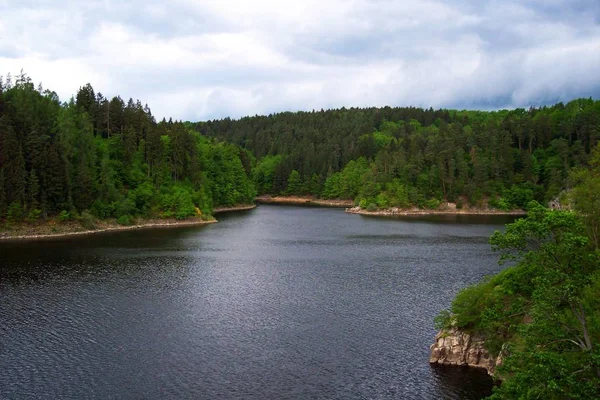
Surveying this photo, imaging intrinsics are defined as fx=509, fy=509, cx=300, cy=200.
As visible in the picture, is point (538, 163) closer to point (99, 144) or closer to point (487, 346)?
point (99, 144)

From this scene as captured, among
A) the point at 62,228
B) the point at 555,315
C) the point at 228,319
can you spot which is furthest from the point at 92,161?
the point at 555,315

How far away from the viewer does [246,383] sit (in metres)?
33.2

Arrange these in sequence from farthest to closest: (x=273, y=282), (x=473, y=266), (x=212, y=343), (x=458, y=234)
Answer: (x=458, y=234)
(x=473, y=266)
(x=273, y=282)
(x=212, y=343)

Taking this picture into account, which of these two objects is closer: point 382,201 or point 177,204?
point 177,204

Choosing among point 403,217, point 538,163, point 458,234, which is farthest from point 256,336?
point 538,163

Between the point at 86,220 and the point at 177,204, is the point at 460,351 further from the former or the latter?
the point at 177,204

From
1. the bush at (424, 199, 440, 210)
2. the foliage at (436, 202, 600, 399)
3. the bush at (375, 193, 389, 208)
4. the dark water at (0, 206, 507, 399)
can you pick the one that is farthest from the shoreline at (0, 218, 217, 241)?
the foliage at (436, 202, 600, 399)

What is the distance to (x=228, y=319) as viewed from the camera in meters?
46.4

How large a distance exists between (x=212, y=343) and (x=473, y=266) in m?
41.0

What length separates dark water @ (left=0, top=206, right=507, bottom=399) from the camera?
33125mm

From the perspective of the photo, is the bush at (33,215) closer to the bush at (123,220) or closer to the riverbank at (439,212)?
the bush at (123,220)

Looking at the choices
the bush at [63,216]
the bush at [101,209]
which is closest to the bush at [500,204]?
the bush at [101,209]

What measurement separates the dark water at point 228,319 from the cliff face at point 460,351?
1.22 metres

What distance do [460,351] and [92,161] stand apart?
91.9 meters
